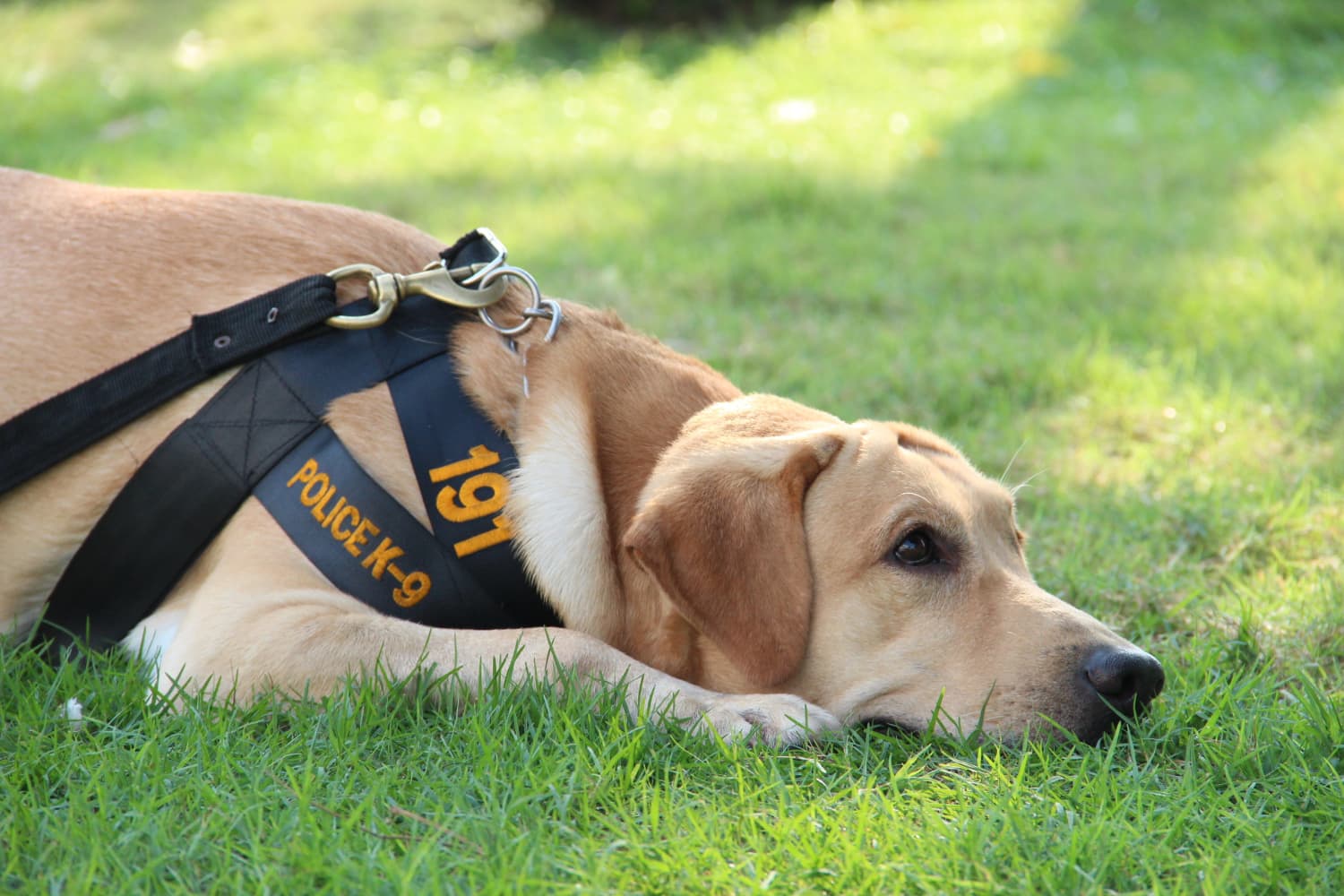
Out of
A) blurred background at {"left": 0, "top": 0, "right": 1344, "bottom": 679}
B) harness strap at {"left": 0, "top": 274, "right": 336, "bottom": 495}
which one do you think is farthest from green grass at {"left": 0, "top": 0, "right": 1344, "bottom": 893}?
harness strap at {"left": 0, "top": 274, "right": 336, "bottom": 495}

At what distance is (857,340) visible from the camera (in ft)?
19.0

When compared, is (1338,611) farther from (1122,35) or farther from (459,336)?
(1122,35)

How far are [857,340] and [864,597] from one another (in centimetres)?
293

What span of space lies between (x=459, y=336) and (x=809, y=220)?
14.6 feet

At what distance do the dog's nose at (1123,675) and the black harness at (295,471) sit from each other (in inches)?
50.1

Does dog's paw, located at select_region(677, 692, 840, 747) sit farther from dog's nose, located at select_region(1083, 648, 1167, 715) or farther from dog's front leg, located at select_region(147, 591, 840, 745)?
dog's nose, located at select_region(1083, 648, 1167, 715)

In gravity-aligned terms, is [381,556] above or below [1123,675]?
above

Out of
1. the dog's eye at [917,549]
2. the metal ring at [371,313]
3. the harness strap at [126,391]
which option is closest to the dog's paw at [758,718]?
the dog's eye at [917,549]

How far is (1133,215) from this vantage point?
764cm

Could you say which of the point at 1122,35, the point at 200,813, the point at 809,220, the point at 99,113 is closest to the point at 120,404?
the point at 200,813

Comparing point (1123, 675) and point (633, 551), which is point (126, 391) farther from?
point (1123, 675)

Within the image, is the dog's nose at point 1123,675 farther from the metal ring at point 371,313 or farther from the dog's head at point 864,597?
the metal ring at point 371,313

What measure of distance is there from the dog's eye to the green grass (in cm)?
43

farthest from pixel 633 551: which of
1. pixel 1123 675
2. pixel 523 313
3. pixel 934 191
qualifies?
pixel 934 191
